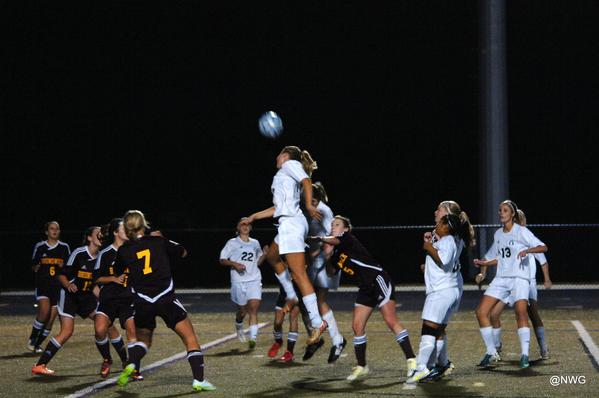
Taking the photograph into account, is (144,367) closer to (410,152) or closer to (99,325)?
(99,325)

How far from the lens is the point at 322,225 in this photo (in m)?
11.4

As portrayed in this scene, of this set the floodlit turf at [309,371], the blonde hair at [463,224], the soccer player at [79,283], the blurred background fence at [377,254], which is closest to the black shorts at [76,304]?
the soccer player at [79,283]

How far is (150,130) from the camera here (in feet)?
154

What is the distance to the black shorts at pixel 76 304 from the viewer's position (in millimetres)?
11453

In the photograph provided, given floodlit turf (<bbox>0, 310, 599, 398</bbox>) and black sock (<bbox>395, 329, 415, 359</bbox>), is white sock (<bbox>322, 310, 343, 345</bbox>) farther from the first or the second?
black sock (<bbox>395, 329, 415, 359</bbox>)

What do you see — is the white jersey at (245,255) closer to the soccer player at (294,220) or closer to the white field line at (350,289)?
the soccer player at (294,220)

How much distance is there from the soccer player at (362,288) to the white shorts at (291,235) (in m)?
0.18

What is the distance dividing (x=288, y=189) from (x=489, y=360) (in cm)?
307

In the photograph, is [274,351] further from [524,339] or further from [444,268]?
[444,268]

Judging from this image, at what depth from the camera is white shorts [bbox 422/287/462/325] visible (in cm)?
941

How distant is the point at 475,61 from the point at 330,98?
7160 millimetres

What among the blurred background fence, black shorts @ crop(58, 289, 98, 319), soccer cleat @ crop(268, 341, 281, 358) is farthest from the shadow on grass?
the blurred background fence

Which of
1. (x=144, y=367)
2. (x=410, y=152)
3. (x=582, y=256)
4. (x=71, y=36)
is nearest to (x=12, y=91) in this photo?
(x=71, y=36)

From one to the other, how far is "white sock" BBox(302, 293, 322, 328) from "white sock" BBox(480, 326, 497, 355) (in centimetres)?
209
